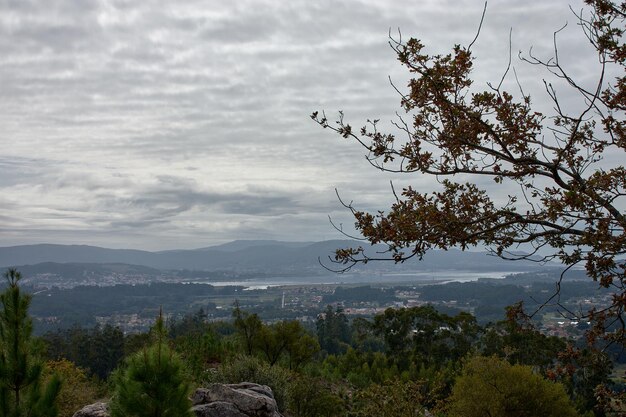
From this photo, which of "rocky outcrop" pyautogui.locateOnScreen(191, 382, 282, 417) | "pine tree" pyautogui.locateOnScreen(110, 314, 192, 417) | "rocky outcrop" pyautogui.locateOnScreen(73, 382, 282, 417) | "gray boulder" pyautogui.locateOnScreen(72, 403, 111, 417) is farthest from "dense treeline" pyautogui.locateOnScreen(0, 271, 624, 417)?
"rocky outcrop" pyautogui.locateOnScreen(191, 382, 282, 417)

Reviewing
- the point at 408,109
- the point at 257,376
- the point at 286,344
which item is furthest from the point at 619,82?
the point at 286,344

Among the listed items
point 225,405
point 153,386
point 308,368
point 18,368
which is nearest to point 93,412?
point 225,405

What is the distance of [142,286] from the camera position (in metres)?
170

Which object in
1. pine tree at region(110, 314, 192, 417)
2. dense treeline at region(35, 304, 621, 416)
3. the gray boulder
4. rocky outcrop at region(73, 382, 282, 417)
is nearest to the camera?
pine tree at region(110, 314, 192, 417)

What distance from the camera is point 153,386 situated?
568 centimetres

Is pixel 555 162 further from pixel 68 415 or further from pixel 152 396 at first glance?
pixel 68 415

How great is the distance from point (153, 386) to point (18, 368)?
2227 millimetres

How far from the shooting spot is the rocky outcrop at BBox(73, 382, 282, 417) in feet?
29.3

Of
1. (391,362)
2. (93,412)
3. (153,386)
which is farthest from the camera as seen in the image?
(391,362)

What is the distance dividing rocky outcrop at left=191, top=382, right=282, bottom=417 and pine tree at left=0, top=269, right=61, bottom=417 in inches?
113

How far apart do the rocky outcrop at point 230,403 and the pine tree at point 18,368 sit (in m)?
2.86

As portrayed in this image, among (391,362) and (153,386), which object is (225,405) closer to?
(153,386)

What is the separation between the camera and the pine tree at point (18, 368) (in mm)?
6574

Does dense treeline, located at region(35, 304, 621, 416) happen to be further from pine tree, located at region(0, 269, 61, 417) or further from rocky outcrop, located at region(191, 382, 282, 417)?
rocky outcrop, located at region(191, 382, 282, 417)
